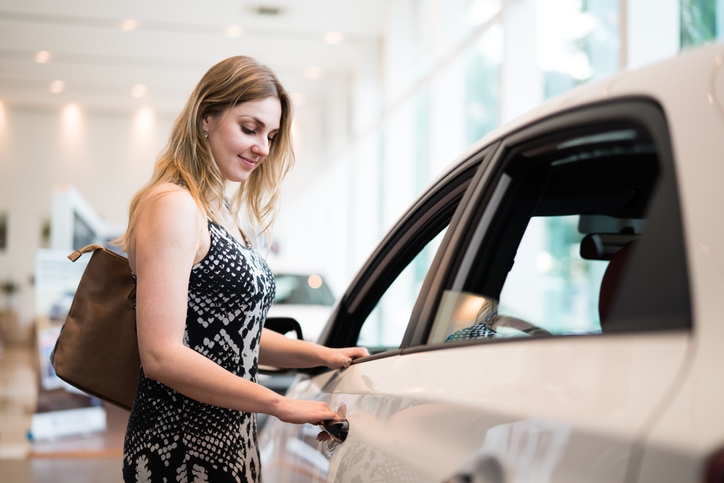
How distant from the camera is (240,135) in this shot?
1692mm

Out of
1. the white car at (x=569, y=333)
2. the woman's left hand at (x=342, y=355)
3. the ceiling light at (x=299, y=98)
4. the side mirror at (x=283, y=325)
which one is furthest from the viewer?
the ceiling light at (x=299, y=98)

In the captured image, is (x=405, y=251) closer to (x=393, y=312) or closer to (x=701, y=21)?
(x=701, y=21)

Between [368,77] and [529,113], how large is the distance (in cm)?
1166

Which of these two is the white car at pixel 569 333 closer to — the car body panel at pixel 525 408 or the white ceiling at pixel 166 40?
the car body panel at pixel 525 408

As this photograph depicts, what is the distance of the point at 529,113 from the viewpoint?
44.7 inches

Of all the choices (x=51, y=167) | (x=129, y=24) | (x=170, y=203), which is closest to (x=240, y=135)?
(x=170, y=203)

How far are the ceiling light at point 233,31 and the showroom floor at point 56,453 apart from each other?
6.33m

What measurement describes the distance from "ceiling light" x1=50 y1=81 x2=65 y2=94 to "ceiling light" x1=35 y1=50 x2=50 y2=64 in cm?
187

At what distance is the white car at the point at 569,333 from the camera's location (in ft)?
2.18

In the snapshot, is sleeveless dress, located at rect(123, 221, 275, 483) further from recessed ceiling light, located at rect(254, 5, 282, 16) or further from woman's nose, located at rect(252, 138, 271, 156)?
recessed ceiling light, located at rect(254, 5, 282, 16)

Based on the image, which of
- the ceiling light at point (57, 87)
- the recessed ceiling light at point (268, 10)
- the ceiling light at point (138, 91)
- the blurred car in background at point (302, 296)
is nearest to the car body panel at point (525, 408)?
the blurred car in background at point (302, 296)

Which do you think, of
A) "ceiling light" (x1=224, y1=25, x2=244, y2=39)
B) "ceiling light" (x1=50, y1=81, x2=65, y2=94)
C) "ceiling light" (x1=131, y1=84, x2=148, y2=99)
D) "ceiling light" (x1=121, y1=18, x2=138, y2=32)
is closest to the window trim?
"ceiling light" (x1=224, y1=25, x2=244, y2=39)

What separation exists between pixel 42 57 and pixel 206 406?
14.2m

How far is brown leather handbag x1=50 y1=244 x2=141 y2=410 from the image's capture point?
67.3 inches
